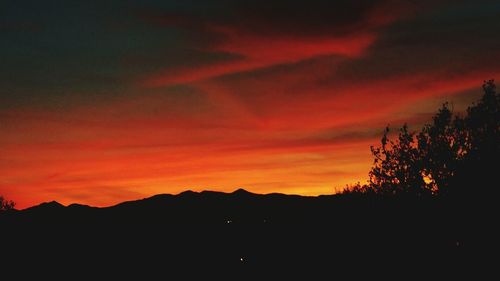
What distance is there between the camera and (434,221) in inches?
1702

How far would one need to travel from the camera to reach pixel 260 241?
42125mm

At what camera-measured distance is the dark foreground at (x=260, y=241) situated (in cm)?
3991

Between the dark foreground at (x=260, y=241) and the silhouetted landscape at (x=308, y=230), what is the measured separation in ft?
0.22

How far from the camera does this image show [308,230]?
1692 inches

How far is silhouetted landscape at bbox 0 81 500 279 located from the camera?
40375mm

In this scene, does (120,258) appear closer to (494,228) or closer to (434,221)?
(434,221)

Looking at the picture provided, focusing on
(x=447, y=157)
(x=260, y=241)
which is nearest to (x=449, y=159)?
(x=447, y=157)

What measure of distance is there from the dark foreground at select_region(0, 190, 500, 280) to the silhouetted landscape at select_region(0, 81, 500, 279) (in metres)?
0.07

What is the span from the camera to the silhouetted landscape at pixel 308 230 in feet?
132

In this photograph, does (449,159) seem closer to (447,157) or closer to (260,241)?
(447,157)

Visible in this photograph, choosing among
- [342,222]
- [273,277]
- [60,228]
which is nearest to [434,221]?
[342,222]

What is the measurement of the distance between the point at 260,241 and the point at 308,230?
10.8ft

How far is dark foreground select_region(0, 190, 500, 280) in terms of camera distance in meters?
39.9

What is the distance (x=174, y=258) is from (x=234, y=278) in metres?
4.14
